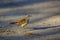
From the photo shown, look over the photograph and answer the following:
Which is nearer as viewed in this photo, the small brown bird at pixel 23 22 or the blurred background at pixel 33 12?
the small brown bird at pixel 23 22

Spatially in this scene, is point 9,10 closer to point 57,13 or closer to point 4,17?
point 4,17

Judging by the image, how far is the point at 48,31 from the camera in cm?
303

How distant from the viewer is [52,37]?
9.55ft

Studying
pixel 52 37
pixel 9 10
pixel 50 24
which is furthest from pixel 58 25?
pixel 9 10

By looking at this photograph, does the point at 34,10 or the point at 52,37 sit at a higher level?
the point at 34,10

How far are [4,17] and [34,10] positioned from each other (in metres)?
0.43

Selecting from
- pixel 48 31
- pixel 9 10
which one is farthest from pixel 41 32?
pixel 9 10

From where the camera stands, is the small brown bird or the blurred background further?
the blurred background

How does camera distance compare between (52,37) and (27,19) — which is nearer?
(52,37)

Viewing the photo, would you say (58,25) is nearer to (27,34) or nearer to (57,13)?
(57,13)

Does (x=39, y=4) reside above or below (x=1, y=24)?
above

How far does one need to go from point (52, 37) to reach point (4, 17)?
29.6 inches

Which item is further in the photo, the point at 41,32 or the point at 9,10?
the point at 9,10

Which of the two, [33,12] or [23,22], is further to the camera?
[33,12]
